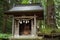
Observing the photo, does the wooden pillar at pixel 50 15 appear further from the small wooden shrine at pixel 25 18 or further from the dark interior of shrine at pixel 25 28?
the dark interior of shrine at pixel 25 28

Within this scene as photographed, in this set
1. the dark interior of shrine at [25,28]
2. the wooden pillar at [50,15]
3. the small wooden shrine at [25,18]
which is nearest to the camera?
the wooden pillar at [50,15]

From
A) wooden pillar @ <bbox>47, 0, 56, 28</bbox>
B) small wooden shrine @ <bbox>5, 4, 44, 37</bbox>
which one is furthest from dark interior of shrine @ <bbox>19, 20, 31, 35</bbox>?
wooden pillar @ <bbox>47, 0, 56, 28</bbox>

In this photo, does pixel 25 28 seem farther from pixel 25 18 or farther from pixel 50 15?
pixel 50 15

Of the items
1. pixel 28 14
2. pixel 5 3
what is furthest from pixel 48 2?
pixel 5 3

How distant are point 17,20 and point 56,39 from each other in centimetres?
641

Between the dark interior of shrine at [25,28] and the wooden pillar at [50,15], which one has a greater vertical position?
the wooden pillar at [50,15]

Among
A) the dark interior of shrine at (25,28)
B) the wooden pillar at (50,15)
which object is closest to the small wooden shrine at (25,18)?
the dark interior of shrine at (25,28)

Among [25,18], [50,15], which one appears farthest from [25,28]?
[50,15]

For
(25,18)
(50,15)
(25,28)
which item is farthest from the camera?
(25,28)

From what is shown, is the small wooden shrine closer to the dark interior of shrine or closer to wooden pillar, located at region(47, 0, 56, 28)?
the dark interior of shrine

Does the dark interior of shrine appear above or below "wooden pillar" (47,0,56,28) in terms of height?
below

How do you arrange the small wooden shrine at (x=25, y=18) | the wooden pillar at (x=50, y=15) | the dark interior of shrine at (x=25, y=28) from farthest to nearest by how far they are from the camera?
1. the dark interior of shrine at (x=25, y=28)
2. the small wooden shrine at (x=25, y=18)
3. the wooden pillar at (x=50, y=15)

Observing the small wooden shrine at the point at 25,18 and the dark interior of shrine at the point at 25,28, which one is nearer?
the small wooden shrine at the point at 25,18

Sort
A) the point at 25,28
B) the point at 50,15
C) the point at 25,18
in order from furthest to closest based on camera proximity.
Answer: the point at 25,28
the point at 25,18
the point at 50,15
